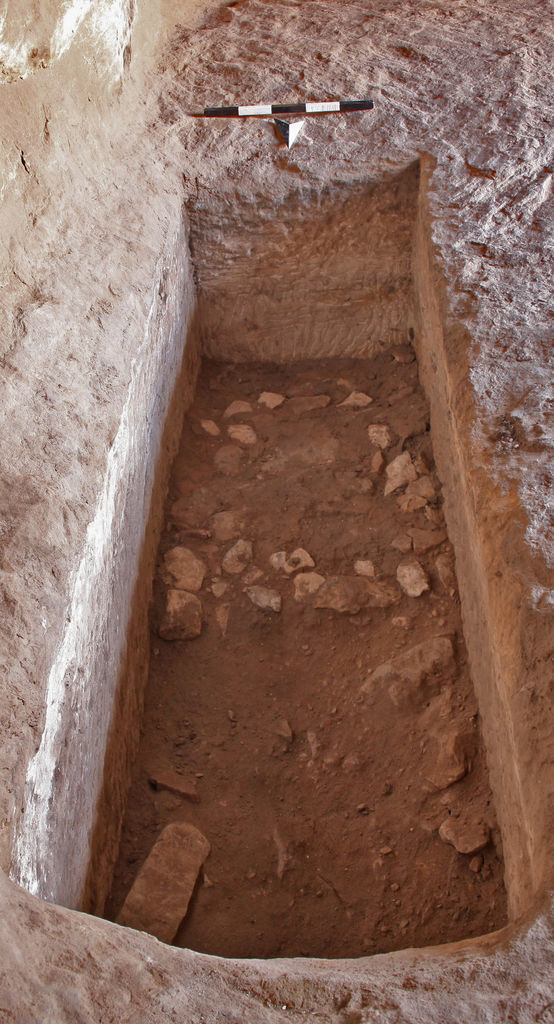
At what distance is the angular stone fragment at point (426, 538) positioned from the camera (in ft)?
8.40

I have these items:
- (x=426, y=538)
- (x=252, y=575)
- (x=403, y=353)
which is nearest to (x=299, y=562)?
(x=252, y=575)

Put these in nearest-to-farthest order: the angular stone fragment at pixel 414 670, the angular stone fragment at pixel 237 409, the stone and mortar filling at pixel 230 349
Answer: the stone and mortar filling at pixel 230 349 → the angular stone fragment at pixel 414 670 → the angular stone fragment at pixel 237 409

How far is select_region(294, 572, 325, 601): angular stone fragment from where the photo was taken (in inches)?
97.3

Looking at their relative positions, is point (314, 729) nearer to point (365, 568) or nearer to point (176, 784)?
point (176, 784)

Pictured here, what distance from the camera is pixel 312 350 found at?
3338 millimetres

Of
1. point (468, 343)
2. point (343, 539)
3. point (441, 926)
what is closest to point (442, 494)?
point (343, 539)

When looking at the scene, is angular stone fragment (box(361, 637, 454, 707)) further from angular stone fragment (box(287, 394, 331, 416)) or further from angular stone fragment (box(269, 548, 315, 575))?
angular stone fragment (box(287, 394, 331, 416))

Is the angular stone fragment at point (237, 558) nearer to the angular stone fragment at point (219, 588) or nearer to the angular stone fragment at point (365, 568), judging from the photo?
the angular stone fragment at point (219, 588)

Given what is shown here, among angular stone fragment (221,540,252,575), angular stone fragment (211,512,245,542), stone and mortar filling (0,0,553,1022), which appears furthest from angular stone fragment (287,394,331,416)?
angular stone fragment (221,540,252,575)

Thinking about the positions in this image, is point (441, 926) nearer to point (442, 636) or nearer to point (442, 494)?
point (442, 636)

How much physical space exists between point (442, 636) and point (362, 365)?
1331 mm

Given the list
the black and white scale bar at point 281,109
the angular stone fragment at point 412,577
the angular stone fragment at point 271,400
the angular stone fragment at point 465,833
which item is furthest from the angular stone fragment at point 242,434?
the angular stone fragment at point 465,833

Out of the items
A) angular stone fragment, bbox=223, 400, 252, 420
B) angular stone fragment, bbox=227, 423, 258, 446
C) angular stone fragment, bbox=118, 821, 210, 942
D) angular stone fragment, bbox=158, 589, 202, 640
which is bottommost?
angular stone fragment, bbox=118, 821, 210, 942

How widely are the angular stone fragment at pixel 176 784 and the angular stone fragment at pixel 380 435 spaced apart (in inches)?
52.1
